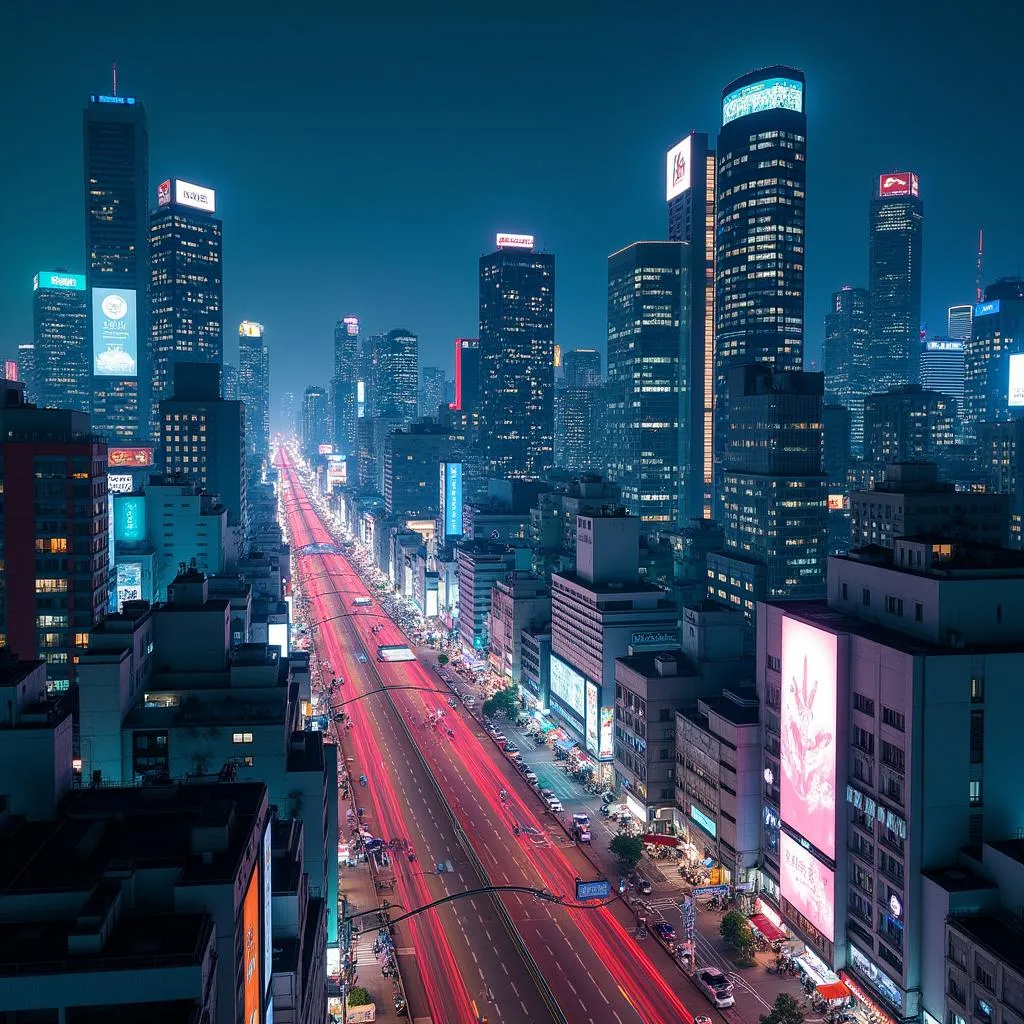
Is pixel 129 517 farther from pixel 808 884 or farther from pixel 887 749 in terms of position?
pixel 887 749

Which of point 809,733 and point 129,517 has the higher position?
point 129,517

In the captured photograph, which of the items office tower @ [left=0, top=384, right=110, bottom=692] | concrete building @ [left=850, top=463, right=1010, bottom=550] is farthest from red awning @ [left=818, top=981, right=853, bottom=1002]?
concrete building @ [left=850, top=463, right=1010, bottom=550]

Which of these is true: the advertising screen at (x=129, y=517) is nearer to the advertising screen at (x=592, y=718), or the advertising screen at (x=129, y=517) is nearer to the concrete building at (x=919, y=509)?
the advertising screen at (x=592, y=718)

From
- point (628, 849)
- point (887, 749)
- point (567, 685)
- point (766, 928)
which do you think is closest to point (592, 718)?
point (567, 685)

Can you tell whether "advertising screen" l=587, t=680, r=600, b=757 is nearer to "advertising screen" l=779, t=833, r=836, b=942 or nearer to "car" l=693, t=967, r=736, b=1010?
"advertising screen" l=779, t=833, r=836, b=942

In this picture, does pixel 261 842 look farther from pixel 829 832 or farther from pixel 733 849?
pixel 733 849
